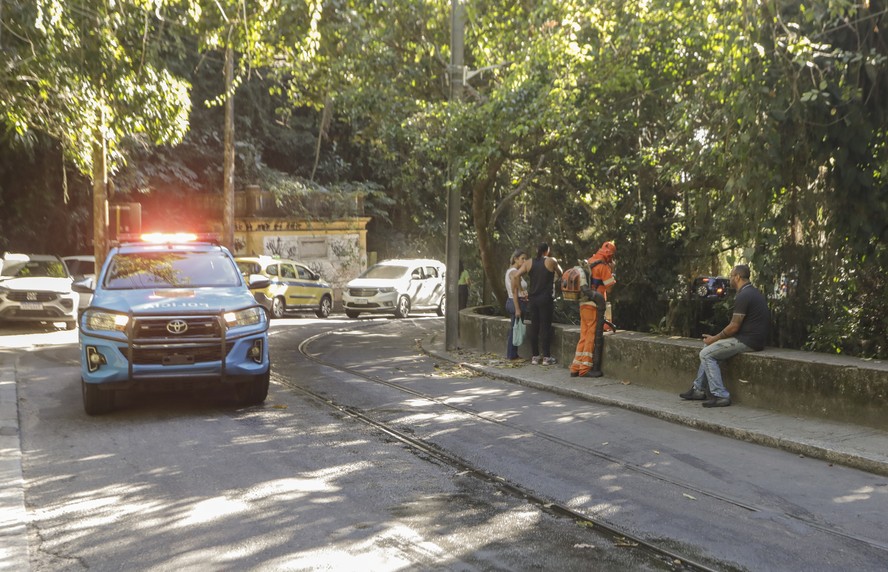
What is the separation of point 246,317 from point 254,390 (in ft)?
2.77

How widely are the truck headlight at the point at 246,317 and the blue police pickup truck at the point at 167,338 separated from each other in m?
0.01

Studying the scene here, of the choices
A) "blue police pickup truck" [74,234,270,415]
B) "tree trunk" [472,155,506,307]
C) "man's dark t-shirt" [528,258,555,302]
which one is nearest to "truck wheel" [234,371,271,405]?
"blue police pickup truck" [74,234,270,415]

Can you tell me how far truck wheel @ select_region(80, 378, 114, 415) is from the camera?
9859mm

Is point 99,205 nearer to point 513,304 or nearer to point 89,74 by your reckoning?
point 89,74

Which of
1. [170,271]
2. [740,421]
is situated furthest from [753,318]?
[170,271]

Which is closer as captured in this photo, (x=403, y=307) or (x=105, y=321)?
(x=105, y=321)

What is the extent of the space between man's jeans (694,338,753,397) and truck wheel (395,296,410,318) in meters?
18.9

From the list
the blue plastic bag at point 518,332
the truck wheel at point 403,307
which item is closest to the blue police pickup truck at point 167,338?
the blue plastic bag at point 518,332

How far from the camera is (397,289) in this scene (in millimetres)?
29141

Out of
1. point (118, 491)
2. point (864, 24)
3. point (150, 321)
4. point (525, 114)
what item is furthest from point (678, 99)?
point (118, 491)

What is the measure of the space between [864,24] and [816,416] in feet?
13.6

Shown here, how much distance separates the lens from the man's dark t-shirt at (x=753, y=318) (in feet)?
34.5

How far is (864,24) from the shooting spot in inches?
400

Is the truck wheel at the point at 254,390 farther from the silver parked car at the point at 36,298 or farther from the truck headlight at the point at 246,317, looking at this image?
the silver parked car at the point at 36,298
